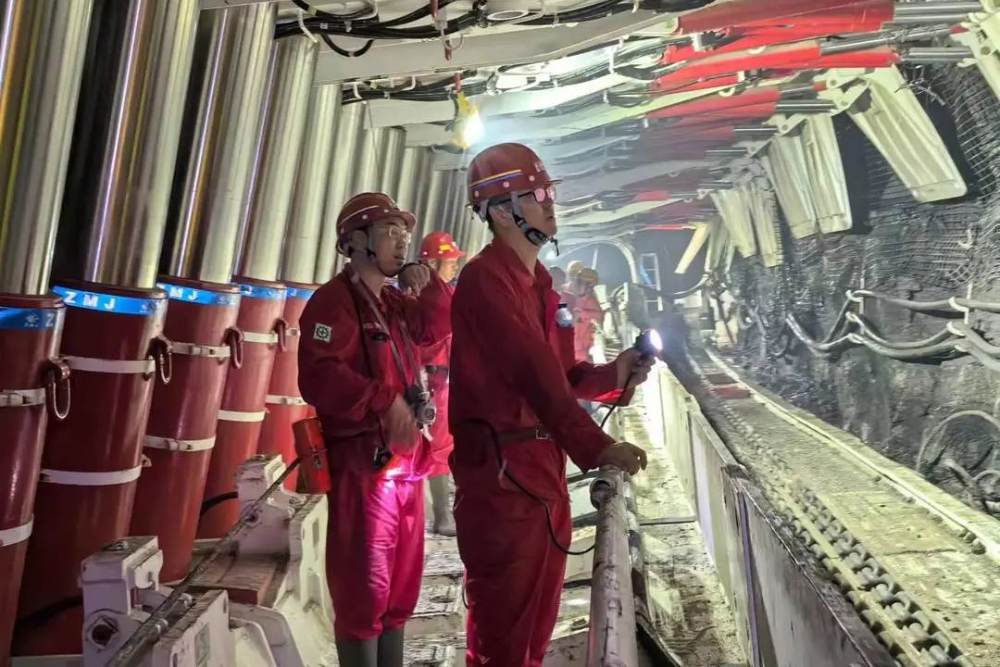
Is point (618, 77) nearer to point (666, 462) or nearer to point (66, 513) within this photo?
point (666, 462)

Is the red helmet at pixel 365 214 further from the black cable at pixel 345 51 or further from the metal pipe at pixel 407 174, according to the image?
the metal pipe at pixel 407 174

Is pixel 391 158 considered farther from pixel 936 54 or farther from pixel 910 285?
pixel 910 285

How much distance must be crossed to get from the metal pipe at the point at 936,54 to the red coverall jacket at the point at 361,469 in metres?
3.37

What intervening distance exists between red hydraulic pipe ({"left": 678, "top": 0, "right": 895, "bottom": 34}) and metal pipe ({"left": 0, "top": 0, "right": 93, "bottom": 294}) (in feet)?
9.36

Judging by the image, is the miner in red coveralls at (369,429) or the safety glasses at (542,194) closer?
the safety glasses at (542,194)

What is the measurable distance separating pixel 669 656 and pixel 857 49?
3.75 meters

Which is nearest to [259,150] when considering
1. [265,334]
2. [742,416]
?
[265,334]

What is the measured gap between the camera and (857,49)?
14.9 feet

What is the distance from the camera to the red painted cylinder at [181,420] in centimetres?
272

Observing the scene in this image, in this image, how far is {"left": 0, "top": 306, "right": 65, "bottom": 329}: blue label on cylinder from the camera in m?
1.90

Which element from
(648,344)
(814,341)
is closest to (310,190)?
(648,344)

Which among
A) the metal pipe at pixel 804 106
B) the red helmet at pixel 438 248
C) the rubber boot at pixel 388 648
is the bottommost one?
the rubber boot at pixel 388 648

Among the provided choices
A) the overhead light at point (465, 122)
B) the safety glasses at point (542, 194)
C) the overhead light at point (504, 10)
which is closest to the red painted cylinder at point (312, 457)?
the safety glasses at point (542, 194)

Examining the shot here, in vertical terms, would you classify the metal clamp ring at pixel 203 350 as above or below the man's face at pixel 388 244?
below
